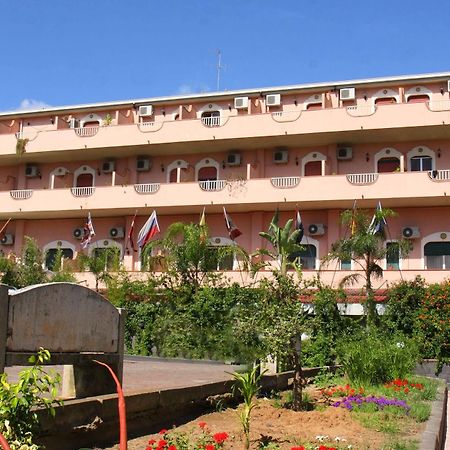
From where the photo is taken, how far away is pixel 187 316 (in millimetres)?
23875

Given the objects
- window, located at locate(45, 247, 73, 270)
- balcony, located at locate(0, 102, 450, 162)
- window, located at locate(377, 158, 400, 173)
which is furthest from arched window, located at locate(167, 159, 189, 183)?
window, located at locate(377, 158, 400, 173)

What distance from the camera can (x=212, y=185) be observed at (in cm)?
3022

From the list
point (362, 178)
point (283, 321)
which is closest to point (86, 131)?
point (362, 178)

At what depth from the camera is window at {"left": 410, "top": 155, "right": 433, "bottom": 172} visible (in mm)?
29172

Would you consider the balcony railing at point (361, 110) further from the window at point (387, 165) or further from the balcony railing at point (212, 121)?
the balcony railing at point (212, 121)

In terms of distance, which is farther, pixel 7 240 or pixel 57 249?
pixel 7 240

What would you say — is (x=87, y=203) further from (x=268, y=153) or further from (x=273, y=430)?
(x=273, y=430)

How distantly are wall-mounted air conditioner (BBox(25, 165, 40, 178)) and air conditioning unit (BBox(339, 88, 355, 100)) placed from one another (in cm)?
1601

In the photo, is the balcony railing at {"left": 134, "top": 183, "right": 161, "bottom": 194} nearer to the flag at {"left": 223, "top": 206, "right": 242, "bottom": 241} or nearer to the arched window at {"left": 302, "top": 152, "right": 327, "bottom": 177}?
the flag at {"left": 223, "top": 206, "right": 242, "bottom": 241}

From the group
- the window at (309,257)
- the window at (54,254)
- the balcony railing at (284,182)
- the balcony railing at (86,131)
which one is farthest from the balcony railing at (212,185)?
the window at (54,254)

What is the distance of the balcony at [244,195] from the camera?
27.7 m

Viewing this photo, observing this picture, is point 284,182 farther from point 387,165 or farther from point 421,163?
point 421,163

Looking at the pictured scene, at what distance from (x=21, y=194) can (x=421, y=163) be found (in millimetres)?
19163

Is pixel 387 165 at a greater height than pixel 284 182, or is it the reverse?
pixel 387 165
